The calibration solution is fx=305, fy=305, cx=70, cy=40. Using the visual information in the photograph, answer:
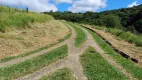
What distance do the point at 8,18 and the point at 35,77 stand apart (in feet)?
53.6

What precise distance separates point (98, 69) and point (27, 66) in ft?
12.2

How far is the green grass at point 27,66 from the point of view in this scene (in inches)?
553

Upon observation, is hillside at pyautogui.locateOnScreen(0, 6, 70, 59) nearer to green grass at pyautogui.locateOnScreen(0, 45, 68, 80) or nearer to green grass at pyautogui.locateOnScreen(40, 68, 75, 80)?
green grass at pyautogui.locateOnScreen(0, 45, 68, 80)

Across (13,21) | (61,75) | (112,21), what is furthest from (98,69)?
(112,21)

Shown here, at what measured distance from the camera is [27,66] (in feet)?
51.8

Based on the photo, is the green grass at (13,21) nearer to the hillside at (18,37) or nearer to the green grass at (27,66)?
the hillside at (18,37)

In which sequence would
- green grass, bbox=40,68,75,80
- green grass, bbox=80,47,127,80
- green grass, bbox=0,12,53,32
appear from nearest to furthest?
green grass, bbox=40,68,75,80
green grass, bbox=80,47,127,80
green grass, bbox=0,12,53,32

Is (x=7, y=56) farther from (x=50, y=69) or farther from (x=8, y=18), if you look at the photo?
(x=8, y=18)

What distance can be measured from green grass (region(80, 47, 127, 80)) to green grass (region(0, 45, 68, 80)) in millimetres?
1816

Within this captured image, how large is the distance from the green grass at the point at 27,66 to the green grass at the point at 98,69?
1.82 meters

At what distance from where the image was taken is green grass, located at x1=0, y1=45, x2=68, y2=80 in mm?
14039

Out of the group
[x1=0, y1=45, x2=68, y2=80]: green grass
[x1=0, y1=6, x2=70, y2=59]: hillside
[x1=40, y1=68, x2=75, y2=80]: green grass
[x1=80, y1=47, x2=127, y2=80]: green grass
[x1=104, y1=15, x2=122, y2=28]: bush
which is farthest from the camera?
[x1=104, y1=15, x2=122, y2=28]: bush

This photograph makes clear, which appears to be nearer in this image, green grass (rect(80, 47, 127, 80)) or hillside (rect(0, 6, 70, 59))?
green grass (rect(80, 47, 127, 80))

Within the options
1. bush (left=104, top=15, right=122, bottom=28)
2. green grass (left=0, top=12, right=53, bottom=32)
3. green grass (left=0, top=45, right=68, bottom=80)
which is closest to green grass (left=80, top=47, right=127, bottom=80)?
green grass (left=0, top=45, right=68, bottom=80)
